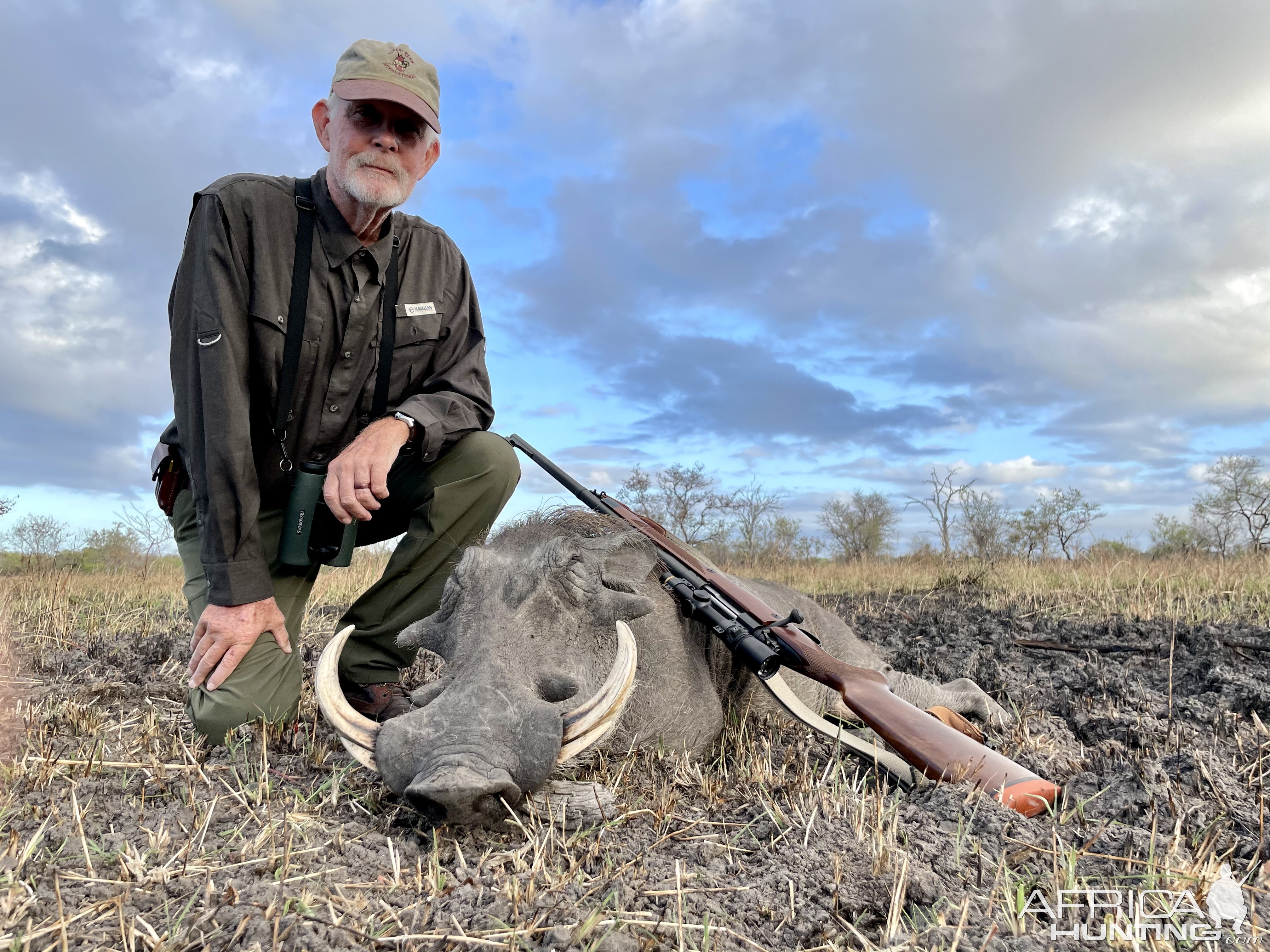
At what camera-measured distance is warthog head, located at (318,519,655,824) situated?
2.00m

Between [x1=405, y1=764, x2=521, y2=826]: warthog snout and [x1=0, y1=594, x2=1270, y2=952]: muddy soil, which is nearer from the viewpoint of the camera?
[x1=0, y1=594, x2=1270, y2=952]: muddy soil

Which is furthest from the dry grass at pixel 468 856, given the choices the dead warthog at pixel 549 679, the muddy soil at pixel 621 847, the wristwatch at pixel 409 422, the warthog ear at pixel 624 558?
the wristwatch at pixel 409 422

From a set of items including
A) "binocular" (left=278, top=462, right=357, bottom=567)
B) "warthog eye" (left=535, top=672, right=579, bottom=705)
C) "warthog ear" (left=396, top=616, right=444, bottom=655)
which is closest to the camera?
"warthog eye" (left=535, top=672, right=579, bottom=705)

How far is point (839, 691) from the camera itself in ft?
9.47

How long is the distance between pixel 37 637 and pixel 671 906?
519 cm

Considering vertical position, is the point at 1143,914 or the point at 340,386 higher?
the point at 340,386

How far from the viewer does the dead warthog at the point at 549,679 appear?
81.0 inches

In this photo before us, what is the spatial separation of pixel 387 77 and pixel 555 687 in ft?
10.4

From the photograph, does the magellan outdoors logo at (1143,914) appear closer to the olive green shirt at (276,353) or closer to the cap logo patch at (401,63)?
the olive green shirt at (276,353)

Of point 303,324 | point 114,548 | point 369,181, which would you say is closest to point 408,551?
point 303,324

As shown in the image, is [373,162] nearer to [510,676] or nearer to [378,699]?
[378,699]

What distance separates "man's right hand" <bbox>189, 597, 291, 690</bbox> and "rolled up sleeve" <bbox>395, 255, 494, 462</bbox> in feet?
3.60

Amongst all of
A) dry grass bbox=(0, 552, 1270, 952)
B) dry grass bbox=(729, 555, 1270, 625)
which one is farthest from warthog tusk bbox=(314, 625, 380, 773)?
dry grass bbox=(729, 555, 1270, 625)

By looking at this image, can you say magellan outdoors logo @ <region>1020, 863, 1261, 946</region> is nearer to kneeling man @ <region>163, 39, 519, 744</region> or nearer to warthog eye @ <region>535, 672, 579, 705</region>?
warthog eye @ <region>535, 672, 579, 705</region>
